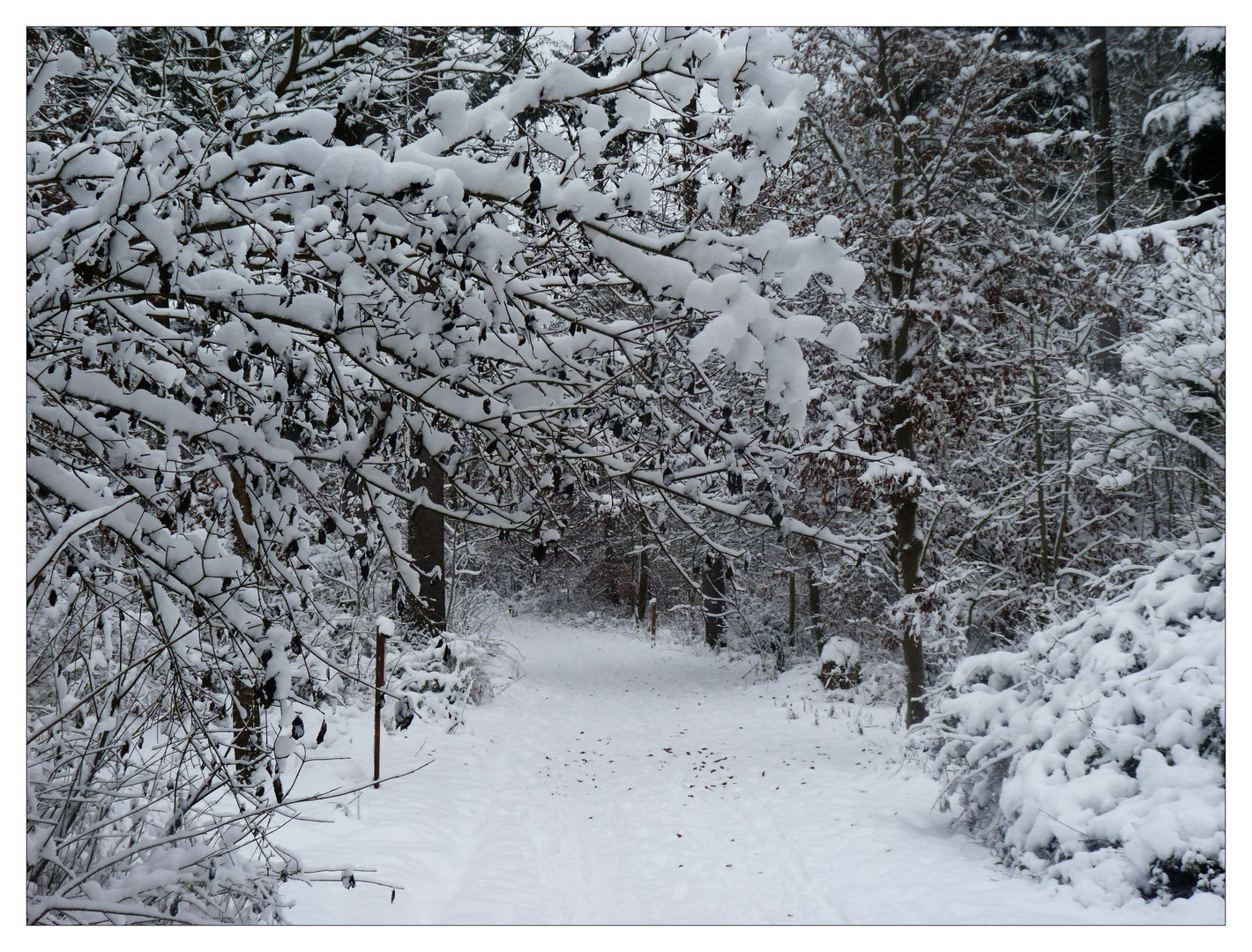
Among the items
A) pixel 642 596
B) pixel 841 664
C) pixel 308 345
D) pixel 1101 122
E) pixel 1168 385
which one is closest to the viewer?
pixel 308 345

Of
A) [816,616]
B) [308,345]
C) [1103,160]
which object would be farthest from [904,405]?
[308,345]

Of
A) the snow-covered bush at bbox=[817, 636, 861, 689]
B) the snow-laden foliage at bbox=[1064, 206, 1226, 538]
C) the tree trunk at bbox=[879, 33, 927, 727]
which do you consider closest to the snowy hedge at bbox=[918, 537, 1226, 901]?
the snow-laden foliage at bbox=[1064, 206, 1226, 538]

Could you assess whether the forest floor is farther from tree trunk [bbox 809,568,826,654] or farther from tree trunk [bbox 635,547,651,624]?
tree trunk [bbox 635,547,651,624]

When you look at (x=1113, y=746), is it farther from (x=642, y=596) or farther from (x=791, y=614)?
(x=642, y=596)

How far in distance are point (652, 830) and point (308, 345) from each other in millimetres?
3643

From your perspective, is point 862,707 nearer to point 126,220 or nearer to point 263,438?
point 263,438

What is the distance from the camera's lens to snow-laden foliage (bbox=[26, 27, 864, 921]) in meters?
→ 1.90

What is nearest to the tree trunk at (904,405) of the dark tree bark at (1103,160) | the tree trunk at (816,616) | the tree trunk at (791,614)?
the dark tree bark at (1103,160)

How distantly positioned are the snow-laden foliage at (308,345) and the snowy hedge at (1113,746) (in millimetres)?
2047

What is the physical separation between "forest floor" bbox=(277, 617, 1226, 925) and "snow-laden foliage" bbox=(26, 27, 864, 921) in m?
0.54

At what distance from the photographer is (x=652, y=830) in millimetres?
4953

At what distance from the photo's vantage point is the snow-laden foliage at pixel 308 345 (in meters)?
1.90
